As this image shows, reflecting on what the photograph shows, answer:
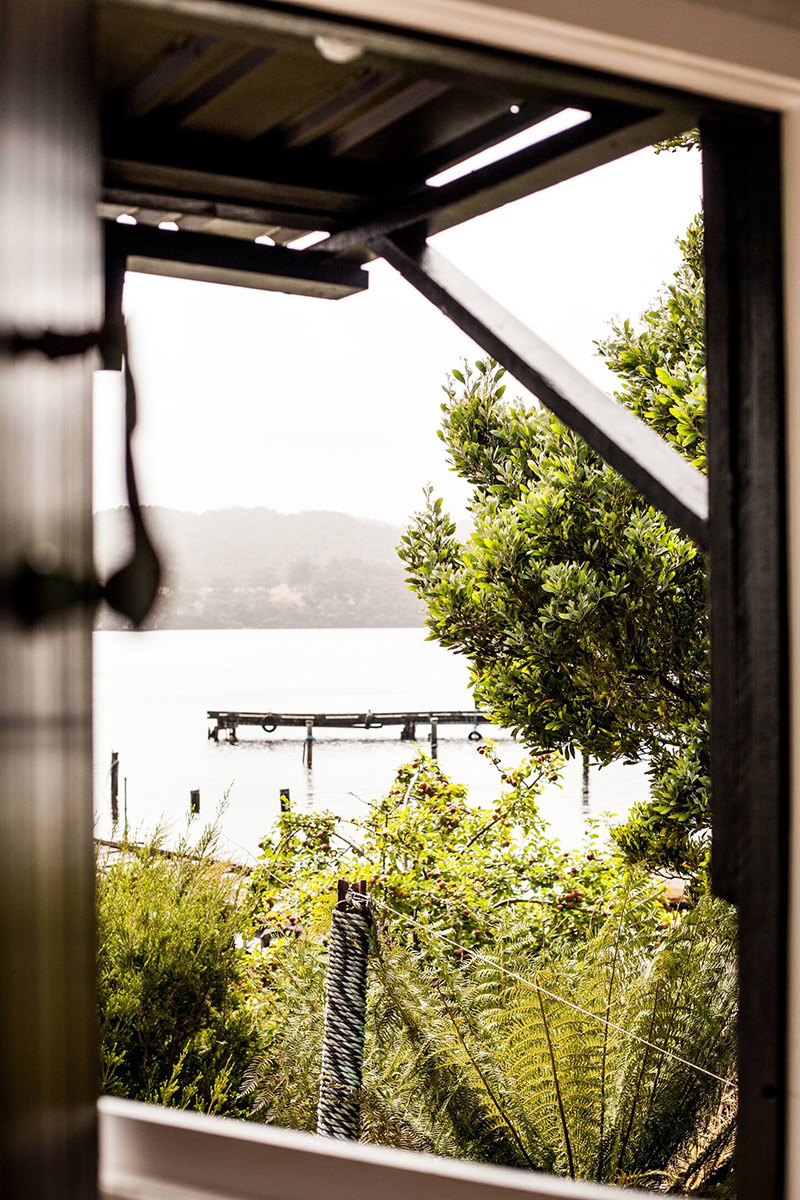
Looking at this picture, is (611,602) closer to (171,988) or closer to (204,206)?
(171,988)

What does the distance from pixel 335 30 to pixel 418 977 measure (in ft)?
7.41

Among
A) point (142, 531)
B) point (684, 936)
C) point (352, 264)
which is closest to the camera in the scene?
point (142, 531)

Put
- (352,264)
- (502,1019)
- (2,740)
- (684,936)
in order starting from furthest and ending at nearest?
(684,936) → (502,1019) → (352,264) → (2,740)

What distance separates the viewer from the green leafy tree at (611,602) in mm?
3303

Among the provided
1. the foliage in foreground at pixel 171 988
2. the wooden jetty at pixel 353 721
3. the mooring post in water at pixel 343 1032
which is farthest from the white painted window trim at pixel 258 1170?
the wooden jetty at pixel 353 721

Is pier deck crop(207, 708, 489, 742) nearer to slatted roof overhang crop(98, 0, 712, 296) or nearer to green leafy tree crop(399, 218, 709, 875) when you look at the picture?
green leafy tree crop(399, 218, 709, 875)

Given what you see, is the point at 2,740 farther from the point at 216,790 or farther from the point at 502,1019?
the point at 216,790

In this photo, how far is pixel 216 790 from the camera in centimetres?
1791

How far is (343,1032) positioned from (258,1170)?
3.24ft

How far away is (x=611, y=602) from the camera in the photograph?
3.36 m

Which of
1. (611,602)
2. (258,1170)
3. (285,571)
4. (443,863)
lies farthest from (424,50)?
(285,571)

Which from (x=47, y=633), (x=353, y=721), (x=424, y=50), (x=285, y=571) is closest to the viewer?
(x=47, y=633)

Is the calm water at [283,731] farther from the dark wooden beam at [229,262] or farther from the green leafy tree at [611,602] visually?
the dark wooden beam at [229,262]

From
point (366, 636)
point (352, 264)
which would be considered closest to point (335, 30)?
point (352, 264)
